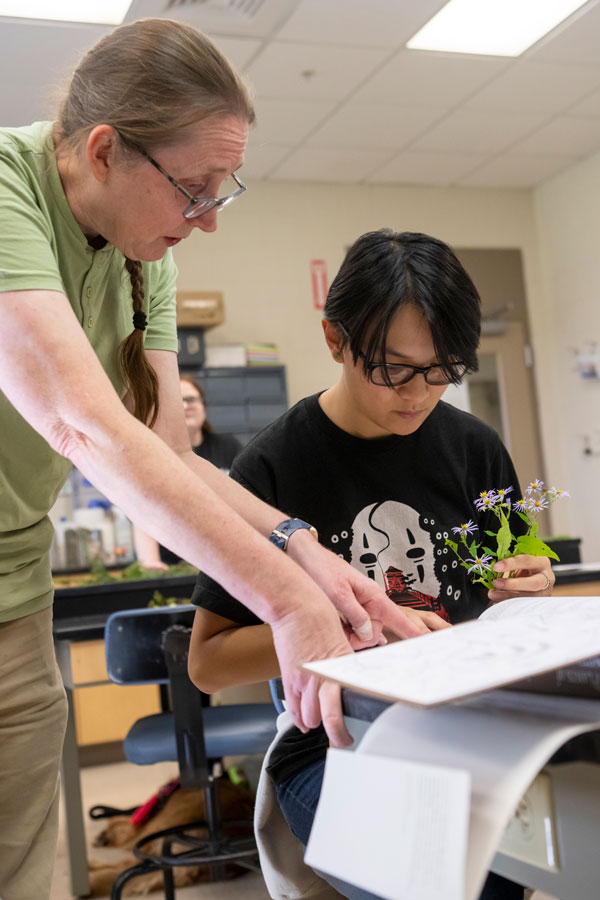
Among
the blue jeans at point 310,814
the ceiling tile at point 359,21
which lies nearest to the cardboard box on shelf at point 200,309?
the ceiling tile at point 359,21

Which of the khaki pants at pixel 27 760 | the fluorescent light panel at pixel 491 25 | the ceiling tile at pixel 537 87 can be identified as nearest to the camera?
the khaki pants at pixel 27 760

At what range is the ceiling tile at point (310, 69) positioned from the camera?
13.4ft

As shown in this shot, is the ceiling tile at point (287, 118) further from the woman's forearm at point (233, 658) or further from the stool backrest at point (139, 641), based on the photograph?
the woman's forearm at point (233, 658)

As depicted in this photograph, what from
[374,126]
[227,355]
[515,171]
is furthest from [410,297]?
[515,171]

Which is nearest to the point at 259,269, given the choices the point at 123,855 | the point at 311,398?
the point at 123,855

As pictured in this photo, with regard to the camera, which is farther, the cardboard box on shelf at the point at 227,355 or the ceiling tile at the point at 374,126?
the cardboard box on shelf at the point at 227,355

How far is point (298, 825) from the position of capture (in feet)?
3.53

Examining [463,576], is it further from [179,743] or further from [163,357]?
[179,743]

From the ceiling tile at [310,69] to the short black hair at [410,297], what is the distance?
118 inches

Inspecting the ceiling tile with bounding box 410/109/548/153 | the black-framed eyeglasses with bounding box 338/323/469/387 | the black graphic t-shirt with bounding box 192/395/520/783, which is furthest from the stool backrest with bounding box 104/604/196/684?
the ceiling tile with bounding box 410/109/548/153

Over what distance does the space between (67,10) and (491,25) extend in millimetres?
1791

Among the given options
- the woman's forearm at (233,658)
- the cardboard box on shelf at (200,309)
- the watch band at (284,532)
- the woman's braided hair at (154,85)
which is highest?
the cardboard box on shelf at (200,309)

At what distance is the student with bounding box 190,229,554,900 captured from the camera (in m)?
1.29

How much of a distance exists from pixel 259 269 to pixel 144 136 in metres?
4.79
